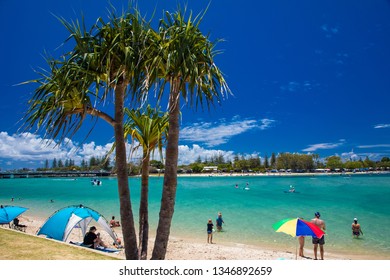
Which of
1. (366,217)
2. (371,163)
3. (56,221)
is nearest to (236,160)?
(371,163)

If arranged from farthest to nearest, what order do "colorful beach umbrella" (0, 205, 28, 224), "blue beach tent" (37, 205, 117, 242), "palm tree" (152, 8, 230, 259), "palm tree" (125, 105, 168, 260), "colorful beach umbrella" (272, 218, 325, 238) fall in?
"colorful beach umbrella" (0, 205, 28, 224) → "blue beach tent" (37, 205, 117, 242) → "colorful beach umbrella" (272, 218, 325, 238) → "palm tree" (125, 105, 168, 260) → "palm tree" (152, 8, 230, 259)

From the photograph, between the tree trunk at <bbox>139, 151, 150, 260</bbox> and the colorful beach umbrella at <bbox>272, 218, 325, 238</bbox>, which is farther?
the colorful beach umbrella at <bbox>272, 218, 325, 238</bbox>

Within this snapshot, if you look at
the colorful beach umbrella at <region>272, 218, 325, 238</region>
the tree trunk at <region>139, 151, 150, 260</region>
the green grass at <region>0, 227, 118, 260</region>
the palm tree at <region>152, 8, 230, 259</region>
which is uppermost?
the palm tree at <region>152, 8, 230, 259</region>

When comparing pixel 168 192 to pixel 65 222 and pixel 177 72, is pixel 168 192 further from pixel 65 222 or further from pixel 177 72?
pixel 65 222

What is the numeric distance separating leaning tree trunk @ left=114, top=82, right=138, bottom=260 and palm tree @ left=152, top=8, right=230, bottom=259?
57cm

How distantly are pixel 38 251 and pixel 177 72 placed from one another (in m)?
4.59

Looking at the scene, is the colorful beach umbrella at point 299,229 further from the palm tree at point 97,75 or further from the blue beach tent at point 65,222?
the blue beach tent at point 65,222

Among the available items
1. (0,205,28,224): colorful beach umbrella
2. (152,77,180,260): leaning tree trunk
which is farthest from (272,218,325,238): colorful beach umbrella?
(0,205,28,224): colorful beach umbrella

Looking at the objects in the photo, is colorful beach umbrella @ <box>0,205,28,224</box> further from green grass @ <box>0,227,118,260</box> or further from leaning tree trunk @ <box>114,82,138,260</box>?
leaning tree trunk @ <box>114,82,138,260</box>

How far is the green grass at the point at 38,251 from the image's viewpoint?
5328mm

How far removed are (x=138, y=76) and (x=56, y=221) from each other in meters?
10.4

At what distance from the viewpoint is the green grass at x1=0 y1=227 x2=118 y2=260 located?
210 inches

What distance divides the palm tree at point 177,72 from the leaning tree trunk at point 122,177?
0.57 metres
